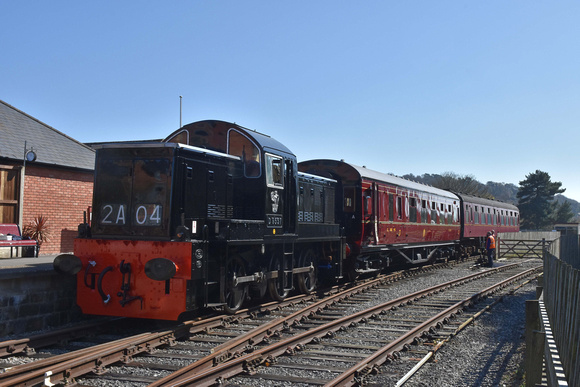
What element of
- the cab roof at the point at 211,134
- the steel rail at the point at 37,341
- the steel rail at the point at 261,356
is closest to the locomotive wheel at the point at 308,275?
the steel rail at the point at 261,356

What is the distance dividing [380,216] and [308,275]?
4.33m

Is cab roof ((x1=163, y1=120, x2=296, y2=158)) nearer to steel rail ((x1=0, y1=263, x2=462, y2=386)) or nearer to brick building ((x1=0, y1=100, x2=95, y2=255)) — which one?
steel rail ((x1=0, y1=263, x2=462, y2=386))

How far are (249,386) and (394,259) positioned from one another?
14.9 meters

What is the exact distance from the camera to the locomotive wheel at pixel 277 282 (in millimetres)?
11398

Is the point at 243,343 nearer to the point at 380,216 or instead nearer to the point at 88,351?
the point at 88,351

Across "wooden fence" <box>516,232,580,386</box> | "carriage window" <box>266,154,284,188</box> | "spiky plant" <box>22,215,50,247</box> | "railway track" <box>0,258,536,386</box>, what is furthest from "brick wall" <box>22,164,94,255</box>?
"wooden fence" <box>516,232,580,386</box>

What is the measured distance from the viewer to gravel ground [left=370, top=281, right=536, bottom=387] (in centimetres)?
662

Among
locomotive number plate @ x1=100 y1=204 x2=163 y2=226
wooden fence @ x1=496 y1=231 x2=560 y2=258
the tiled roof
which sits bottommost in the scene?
wooden fence @ x1=496 y1=231 x2=560 y2=258

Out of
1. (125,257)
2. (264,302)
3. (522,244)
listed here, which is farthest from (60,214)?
(522,244)

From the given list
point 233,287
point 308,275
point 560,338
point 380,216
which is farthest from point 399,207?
point 560,338

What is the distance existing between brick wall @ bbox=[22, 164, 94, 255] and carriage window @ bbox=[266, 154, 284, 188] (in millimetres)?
8967

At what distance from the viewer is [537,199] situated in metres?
77.2

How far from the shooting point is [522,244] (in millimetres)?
31281

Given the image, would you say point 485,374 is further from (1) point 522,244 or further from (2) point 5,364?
(1) point 522,244
